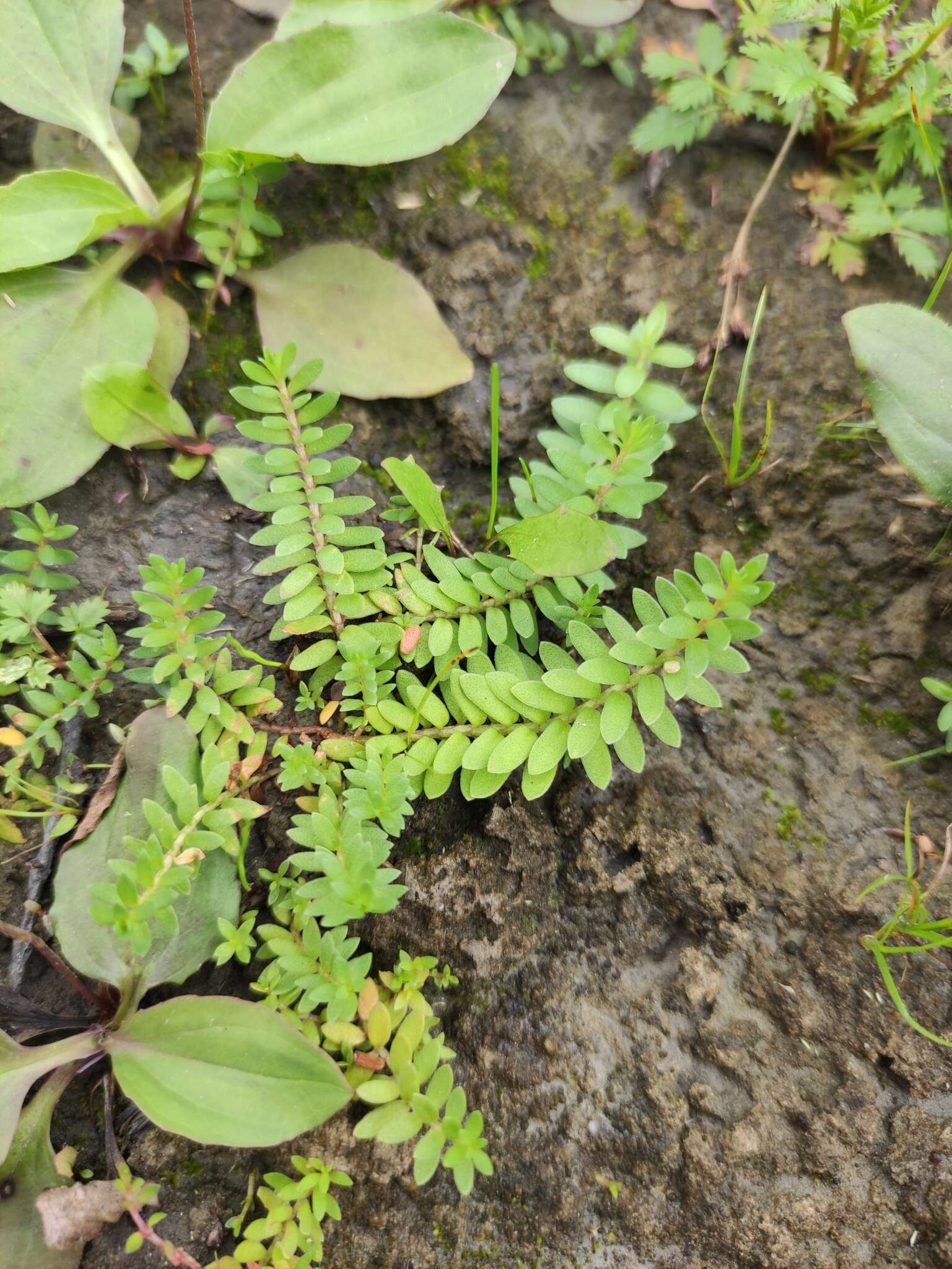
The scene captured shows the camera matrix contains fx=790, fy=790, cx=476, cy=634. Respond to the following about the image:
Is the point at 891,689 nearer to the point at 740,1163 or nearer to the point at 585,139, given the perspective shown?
the point at 740,1163

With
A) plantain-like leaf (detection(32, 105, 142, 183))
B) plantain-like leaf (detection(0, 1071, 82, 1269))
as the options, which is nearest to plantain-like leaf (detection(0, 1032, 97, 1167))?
plantain-like leaf (detection(0, 1071, 82, 1269))

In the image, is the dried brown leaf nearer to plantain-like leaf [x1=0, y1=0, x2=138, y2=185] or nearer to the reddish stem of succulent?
the reddish stem of succulent

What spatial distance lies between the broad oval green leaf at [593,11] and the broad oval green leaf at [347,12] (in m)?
0.48

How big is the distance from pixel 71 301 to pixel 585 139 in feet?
5.20

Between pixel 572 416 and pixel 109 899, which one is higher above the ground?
pixel 572 416

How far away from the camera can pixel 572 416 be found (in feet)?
6.16

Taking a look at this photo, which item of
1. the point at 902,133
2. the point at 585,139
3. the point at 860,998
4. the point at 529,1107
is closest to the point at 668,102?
the point at 585,139

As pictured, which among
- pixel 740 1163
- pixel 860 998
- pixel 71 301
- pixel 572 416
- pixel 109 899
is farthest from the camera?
pixel 71 301

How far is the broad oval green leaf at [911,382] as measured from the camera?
1.88 metres

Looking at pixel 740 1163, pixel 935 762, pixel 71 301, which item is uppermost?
pixel 71 301

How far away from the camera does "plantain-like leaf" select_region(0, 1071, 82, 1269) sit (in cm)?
152

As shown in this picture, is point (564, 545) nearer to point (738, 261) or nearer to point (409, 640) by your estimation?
point (409, 640)

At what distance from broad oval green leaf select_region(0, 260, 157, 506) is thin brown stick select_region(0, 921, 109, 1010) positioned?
98cm

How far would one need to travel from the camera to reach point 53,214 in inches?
78.1
